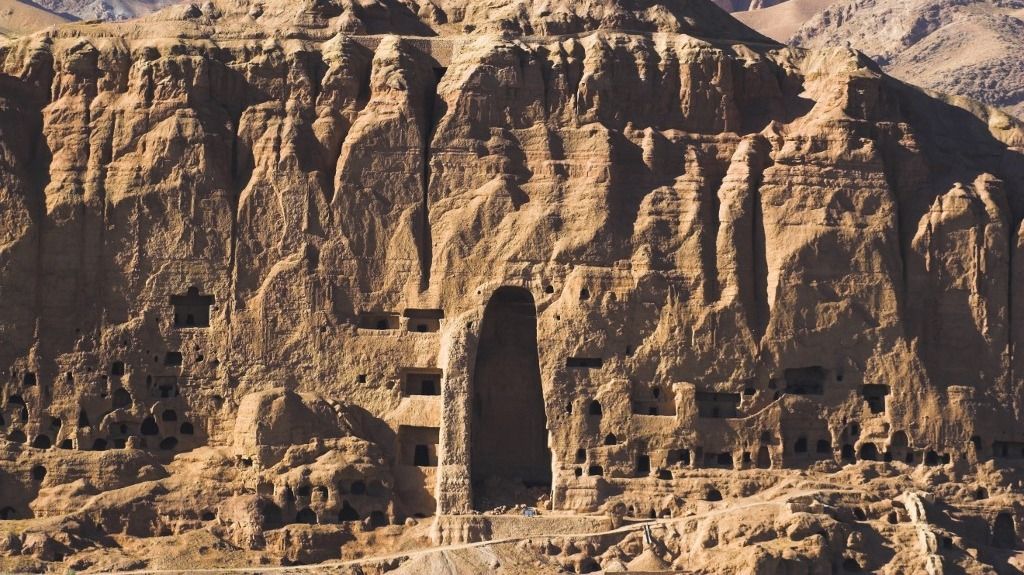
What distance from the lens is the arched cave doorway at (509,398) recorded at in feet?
230

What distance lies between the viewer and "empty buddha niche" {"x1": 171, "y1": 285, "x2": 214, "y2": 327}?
69250 millimetres

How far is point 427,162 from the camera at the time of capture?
229 feet

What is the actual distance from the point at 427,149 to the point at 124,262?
921 centimetres

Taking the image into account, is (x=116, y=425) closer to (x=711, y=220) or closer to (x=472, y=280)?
(x=472, y=280)

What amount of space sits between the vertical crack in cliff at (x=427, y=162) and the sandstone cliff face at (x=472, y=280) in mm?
81

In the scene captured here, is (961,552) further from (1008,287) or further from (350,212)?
(350,212)

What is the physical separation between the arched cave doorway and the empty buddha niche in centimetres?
785

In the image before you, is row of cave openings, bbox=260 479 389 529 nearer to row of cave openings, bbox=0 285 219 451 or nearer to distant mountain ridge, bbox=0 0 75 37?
row of cave openings, bbox=0 285 219 451

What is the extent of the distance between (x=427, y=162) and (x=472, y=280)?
387cm

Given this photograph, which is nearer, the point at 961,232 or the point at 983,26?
the point at 961,232

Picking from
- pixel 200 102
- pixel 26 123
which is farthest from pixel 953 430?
pixel 26 123

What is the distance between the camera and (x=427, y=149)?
70062 millimetres

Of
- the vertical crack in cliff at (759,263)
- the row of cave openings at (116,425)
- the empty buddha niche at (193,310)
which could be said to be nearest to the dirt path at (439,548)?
the vertical crack in cliff at (759,263)

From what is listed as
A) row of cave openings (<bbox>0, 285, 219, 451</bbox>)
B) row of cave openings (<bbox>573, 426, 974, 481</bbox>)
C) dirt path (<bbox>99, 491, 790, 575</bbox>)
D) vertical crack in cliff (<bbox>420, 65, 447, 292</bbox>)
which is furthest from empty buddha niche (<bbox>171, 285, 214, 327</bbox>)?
row of cave openings (<bbox>573, 426, 974, 481</bbox>)
